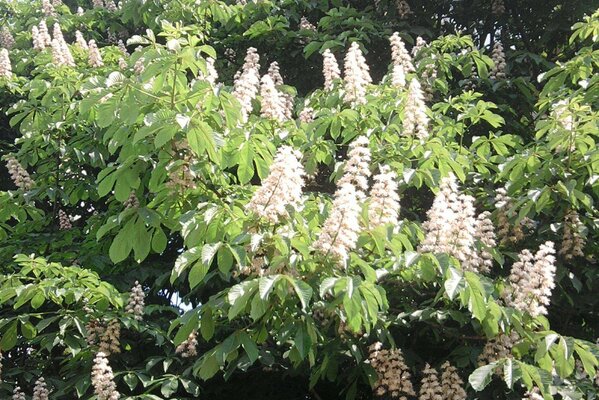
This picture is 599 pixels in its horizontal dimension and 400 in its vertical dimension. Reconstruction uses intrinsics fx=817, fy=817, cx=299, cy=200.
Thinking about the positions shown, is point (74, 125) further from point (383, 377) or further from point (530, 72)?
point (530, 72)

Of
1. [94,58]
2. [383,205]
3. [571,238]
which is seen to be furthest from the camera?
[94,58]

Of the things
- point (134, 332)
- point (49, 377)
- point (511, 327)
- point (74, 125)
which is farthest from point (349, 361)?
point (74, 125)

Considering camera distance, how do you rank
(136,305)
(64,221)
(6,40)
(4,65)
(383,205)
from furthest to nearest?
(6,40)
(4,65)
(64,221)
(136,305)
(383,205)

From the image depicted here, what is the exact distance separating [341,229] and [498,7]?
432 centimetres

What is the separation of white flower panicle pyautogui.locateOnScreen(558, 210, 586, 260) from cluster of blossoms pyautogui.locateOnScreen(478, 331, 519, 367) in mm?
808

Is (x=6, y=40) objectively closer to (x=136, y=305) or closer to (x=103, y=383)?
(x=136, y=305)

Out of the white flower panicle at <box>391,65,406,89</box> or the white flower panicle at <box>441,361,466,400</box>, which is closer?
the white flower panicle at <box>441,361,466,400</box>

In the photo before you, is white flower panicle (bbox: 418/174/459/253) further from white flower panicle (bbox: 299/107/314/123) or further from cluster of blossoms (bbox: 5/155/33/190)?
cluster of blossoms (bbox: 5/155/33/190)

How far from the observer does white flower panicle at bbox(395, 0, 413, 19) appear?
6.39m

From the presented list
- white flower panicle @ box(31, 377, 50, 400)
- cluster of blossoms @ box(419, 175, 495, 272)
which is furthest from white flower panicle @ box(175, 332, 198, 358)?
cluster of blossoms @ box(419, 175, 495, 272)

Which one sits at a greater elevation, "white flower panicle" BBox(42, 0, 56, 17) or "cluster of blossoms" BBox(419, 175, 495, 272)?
"white flower panicle" BBox(42, 0, 56, 17)

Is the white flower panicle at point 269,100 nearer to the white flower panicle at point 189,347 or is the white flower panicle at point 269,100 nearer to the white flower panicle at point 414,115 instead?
the white flower panicle at point 414,115

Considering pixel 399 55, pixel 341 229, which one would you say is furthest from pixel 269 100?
pixel 341 229

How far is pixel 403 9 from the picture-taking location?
6406 mm
